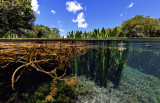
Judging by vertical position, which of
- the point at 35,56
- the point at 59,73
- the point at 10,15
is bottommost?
the point at 59,73

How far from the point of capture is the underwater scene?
1.60 metres

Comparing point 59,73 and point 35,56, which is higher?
point 35,56

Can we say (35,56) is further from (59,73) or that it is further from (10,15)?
(10,15)

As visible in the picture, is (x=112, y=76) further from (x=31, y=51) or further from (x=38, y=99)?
(x=31, y=51)

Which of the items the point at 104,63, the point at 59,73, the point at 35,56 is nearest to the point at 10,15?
the point at 59,73

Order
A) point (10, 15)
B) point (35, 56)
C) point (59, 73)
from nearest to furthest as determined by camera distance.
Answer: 1. point (35, 56)
2. point (59, 73)
3. point (10, 15)

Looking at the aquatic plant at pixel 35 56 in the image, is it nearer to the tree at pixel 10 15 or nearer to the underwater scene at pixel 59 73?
the underwater scene at pixel 59 73

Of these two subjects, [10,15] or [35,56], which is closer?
[35,56]

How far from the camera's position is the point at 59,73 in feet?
13.2

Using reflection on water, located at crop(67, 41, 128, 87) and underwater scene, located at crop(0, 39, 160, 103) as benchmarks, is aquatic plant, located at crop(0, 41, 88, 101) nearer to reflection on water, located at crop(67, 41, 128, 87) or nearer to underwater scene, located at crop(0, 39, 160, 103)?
underwater scene, located at crop(0, 39, 160, 103)

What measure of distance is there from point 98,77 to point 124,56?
213 centimetres

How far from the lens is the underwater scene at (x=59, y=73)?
5.26ft

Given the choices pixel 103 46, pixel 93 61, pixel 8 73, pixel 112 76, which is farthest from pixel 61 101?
pixel 103 46

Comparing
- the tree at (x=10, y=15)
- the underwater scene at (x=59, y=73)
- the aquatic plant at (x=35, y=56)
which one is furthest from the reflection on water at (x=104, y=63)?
the tree at (x=10, y=15)
